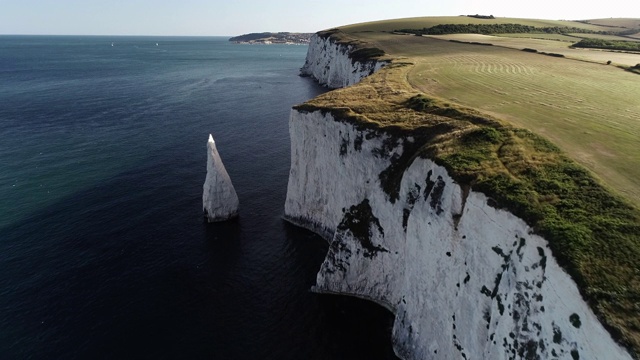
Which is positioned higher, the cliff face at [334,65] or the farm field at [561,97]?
the farm field at [561,97]

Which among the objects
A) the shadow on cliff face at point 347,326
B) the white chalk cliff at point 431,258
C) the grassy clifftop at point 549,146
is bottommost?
the shadow on cliff face at point 347,326

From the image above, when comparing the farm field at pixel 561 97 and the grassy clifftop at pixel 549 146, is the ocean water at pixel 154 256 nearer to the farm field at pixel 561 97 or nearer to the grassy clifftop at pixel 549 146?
the grassy clifftop at pixel 549 146

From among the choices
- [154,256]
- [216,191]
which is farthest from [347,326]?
[216,191]

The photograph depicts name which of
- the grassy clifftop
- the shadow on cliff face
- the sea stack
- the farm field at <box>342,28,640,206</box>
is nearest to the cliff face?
the farm field at <box>342,28,640,206</box>

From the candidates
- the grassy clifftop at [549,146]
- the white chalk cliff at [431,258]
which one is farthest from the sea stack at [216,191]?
the grassy clifftop at [549,146]

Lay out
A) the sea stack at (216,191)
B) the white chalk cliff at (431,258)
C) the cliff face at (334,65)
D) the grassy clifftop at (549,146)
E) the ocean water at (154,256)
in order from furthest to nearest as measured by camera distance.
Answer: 1. the cliff face at (334,65)
2. the sea stack at (216,191)
3. the ocean water at (154,256)
4. the white chalk cliff at (431,258)
5. the grassy clifftop at (549,146)

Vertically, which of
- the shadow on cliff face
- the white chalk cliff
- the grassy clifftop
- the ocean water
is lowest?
the shadow on cliff face

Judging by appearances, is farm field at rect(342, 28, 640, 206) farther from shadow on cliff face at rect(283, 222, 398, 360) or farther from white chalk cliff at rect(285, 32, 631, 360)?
shadow on cliff face at rect(283, 222, 398, 360)
